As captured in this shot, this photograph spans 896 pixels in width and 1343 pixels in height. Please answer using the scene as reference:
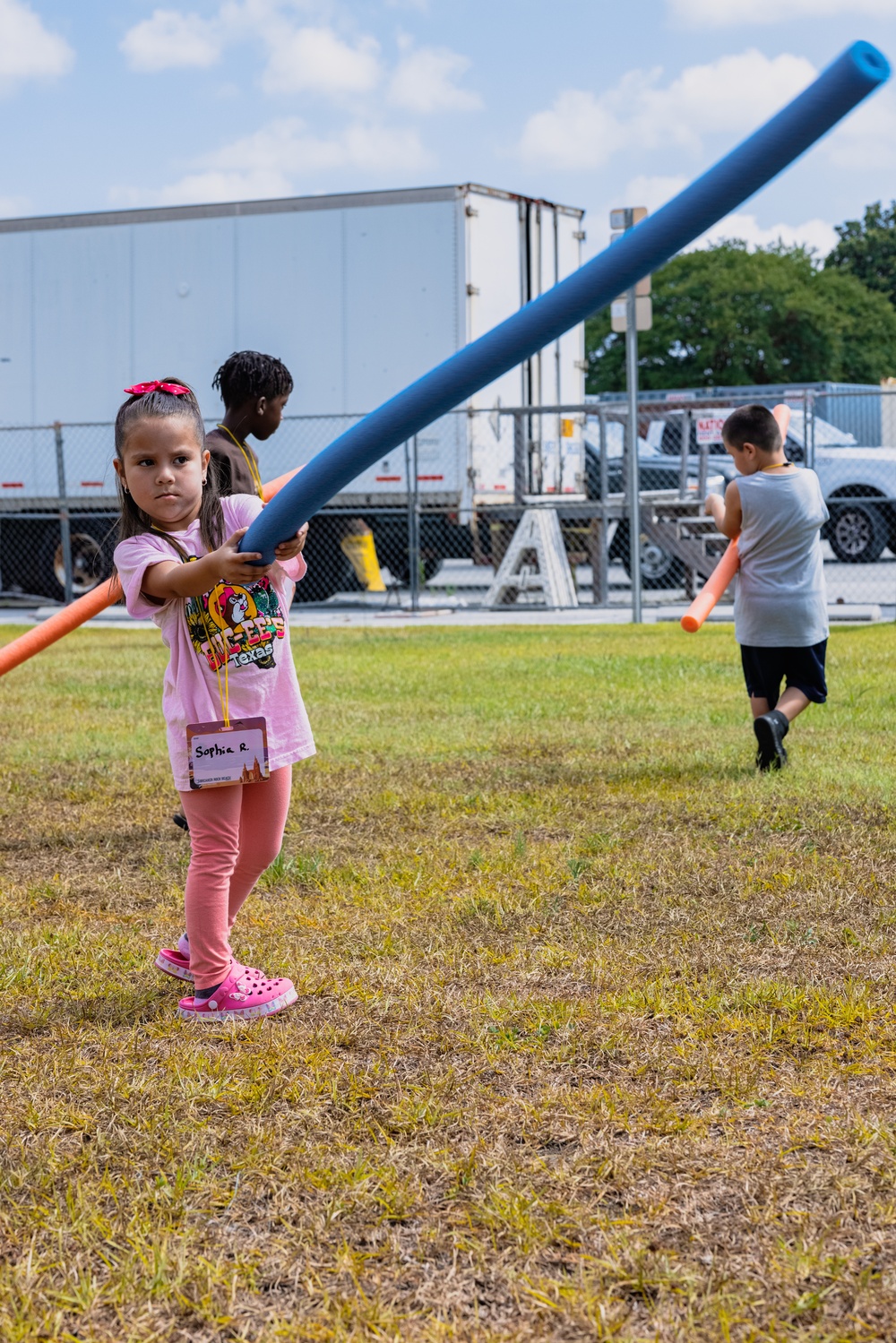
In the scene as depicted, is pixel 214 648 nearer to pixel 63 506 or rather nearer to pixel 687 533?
pixel 687 533

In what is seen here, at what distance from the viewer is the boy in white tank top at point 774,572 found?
6.36m

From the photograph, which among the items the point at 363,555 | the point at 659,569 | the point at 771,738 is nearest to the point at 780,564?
the point at 771,738

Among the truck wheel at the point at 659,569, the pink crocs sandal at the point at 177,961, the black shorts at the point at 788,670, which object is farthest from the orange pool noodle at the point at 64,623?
the truck wheel at the point at 659,569

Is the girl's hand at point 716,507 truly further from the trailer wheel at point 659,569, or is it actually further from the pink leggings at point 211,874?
the trailer wheel at point 659,569

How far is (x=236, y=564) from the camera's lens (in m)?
3.05

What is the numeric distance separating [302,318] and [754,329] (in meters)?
44.1

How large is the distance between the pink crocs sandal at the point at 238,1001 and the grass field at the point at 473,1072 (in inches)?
1.6

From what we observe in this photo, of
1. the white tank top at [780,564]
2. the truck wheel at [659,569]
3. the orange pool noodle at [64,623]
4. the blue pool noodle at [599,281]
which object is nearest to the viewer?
the blue pool noodle at [599,281]

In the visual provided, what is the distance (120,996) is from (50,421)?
54.4 ft

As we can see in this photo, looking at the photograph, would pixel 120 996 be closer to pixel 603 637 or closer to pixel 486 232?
pixel 603 637

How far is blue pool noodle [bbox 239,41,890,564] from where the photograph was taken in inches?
82.9

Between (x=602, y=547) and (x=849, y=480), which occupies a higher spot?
(x=849, y=480)

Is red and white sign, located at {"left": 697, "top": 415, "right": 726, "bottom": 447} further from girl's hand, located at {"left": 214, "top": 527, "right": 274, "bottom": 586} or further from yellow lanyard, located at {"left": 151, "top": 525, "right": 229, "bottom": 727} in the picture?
girl's hand, located at {"left": 214, "top": 527, "right": 274, "bottom": 586}

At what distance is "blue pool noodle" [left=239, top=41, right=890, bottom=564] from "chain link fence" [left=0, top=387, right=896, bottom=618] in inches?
540
